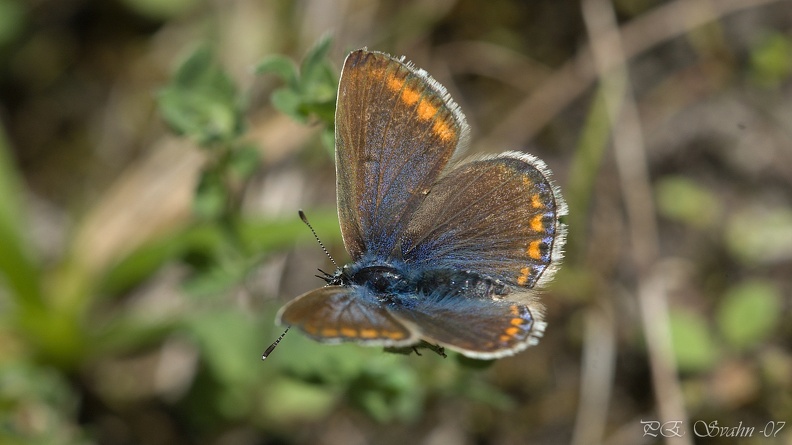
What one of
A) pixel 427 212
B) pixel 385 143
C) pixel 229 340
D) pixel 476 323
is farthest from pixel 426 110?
pixel 229 340

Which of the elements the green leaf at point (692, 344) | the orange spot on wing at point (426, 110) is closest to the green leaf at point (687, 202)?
the green leaf at point (692, 344)

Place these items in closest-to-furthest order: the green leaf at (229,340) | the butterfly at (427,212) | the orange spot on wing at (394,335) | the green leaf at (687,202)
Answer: the orange spot on wing at (394,335), the butterfly at (427,212), the green leaf at (229,340), the green leaf at (687,202)

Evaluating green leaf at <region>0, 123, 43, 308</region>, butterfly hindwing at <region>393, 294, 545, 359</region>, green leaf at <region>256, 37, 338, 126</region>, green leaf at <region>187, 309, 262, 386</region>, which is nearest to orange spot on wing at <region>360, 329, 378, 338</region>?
butterfly hindwing at <region>393, 294, 545, 359</region>

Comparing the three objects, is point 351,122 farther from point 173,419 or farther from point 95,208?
point 95,208

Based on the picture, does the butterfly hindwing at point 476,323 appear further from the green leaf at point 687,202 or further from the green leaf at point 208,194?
the green leaf at point 687,202

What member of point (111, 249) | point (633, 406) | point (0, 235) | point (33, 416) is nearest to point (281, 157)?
point (111, 249)

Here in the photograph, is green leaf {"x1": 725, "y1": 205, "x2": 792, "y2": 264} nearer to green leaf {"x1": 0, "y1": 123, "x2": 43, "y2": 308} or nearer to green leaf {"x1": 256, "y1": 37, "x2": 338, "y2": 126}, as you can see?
green leaf {"x1": 256, "y1": 37, "x2": 338, "y2": 126}
